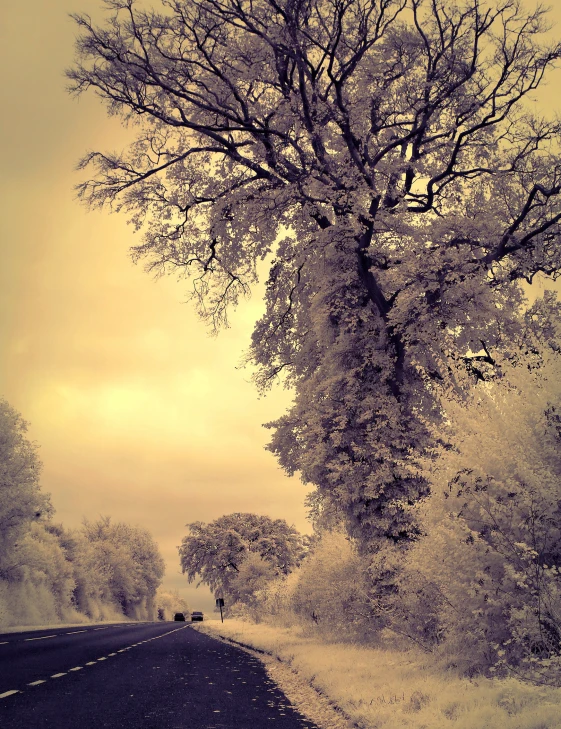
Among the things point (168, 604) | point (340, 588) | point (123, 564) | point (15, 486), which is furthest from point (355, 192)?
point (168, 604)

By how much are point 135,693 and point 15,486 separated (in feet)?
98.2

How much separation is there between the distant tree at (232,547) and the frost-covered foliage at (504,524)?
75477mm

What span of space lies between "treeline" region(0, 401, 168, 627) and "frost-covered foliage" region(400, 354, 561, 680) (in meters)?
33.3

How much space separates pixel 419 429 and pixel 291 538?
72.4 m

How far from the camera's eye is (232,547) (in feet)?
283

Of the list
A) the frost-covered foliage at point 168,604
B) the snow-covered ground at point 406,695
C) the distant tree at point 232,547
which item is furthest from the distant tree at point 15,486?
the frost-covered foliage at point 168,604

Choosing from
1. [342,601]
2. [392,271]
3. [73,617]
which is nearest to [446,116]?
[392,271]

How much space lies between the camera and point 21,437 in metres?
39.5

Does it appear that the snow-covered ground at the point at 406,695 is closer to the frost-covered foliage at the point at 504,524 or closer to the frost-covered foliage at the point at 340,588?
the frost-covered foliage at the point at 504,524

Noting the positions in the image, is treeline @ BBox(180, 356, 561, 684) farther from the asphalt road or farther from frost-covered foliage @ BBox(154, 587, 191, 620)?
frost-covered foliage @ BBox(154, 587, 191, 620)

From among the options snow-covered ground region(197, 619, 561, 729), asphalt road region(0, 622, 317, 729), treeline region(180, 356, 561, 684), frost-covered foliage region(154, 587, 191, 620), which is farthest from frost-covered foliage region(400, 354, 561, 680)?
frost-covered foliage region(154, 587, 191, 620)

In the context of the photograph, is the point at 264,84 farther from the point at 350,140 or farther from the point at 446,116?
the point at 446,116

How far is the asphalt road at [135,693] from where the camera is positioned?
26.5ft

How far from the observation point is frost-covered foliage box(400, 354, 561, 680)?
7816 millimetres
